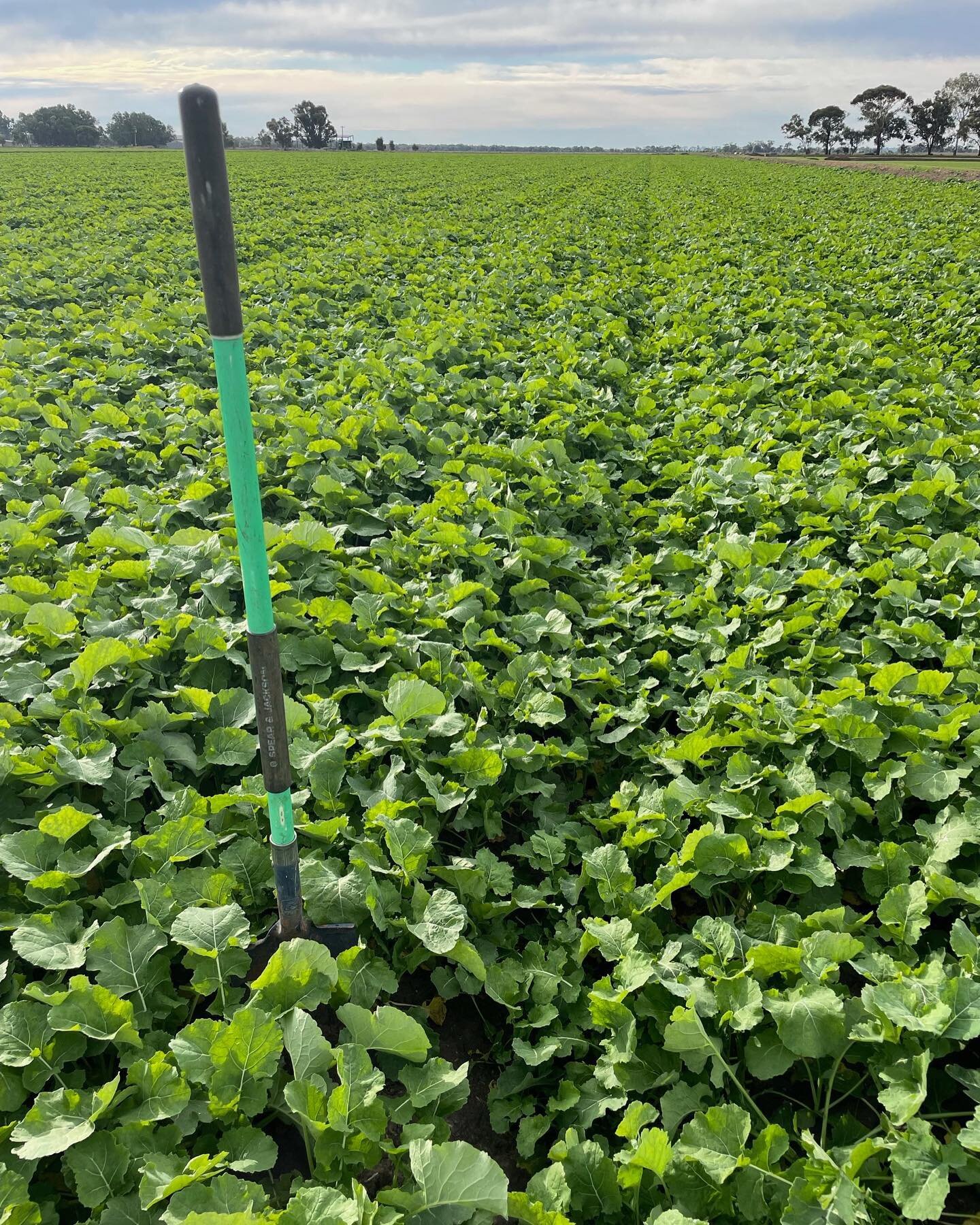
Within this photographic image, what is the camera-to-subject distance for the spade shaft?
Result: 150 centimetres

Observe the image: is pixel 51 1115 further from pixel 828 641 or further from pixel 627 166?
pixel 627 166

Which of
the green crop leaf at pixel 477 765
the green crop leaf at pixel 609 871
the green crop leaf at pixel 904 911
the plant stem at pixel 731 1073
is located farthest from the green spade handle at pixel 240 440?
the green crop leaf at pixel 904 911

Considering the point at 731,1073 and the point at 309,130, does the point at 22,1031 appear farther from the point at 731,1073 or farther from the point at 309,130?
the point at 309,130

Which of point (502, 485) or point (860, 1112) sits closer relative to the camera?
point (860, 1112)

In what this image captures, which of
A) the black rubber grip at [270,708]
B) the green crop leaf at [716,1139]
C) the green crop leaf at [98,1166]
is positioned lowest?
the green crop leaf at [716,1139]

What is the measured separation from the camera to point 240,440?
5.56ft

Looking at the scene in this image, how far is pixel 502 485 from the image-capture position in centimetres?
500

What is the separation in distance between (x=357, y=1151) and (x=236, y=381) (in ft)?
5.44

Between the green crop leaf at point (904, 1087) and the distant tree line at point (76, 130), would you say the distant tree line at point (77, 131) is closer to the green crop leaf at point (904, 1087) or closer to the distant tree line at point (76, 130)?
the distant tree line at point (76, 130)

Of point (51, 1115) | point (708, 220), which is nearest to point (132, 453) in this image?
point (51, 1115)

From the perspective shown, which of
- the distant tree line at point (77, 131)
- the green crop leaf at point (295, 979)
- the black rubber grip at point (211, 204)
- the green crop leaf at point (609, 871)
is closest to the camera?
the black rubber grip at point (211, 204)

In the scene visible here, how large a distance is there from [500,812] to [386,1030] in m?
1.10

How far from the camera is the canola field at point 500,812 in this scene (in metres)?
1.74

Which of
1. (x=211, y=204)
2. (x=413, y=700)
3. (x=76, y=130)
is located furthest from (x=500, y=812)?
(x=76, y=130)
